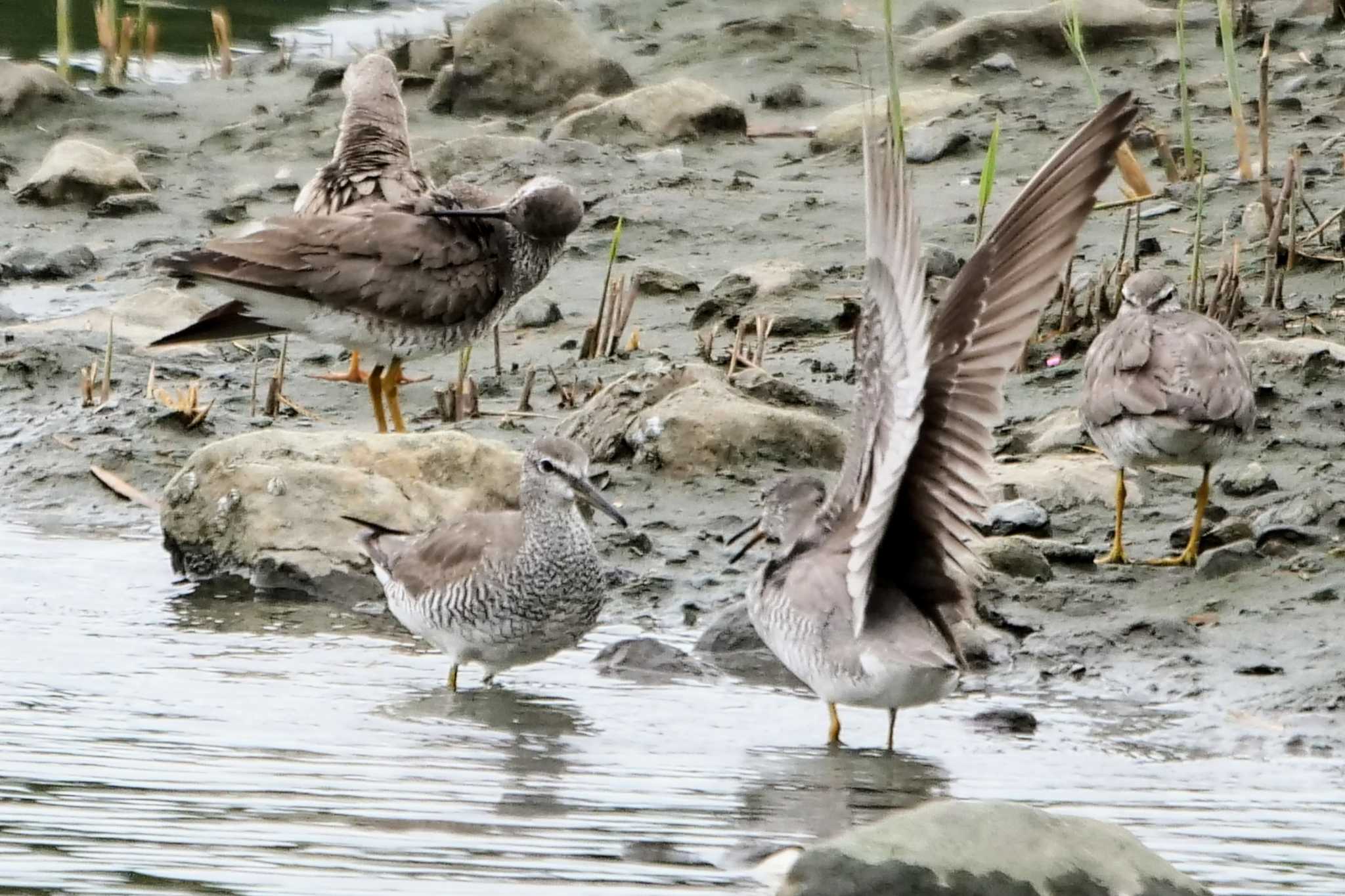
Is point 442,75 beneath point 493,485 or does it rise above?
above

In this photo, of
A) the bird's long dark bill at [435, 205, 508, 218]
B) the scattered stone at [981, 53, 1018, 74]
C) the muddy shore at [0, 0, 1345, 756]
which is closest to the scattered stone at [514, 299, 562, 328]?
the muddy shore at [0, 0, 1345, 756]

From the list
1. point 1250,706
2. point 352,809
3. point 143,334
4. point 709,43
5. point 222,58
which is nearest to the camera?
point 352,809

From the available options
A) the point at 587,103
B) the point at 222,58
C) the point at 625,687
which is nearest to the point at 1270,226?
the point at 625,687

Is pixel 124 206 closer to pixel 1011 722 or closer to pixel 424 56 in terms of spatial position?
pixel 424 56

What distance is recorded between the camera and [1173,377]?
7.71m

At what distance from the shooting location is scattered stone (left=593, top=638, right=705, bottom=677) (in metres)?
7.13

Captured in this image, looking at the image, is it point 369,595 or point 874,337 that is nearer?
point 874,337

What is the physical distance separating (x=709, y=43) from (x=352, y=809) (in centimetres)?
1221

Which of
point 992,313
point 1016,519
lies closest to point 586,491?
point 1016,519

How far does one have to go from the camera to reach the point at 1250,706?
651 cm

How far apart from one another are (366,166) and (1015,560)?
4.68m

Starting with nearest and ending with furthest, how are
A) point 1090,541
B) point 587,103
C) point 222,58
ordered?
point 1090,541, point 587,103, point 222,58

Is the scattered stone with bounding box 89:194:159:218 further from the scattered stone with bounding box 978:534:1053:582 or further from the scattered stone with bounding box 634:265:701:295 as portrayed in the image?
the scattered stone with bounding box 978:534:1053:582

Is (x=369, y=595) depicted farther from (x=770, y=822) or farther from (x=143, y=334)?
(x=143, y=334)
